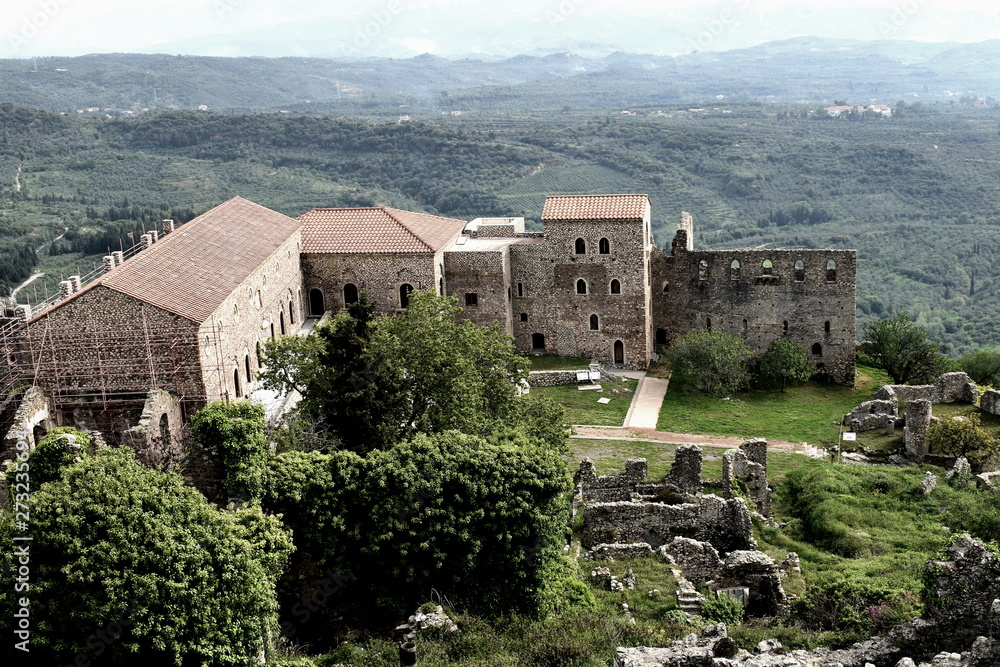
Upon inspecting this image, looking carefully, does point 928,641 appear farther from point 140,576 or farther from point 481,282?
point 481,282

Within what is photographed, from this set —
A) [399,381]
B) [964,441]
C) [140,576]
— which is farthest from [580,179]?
[140,576]

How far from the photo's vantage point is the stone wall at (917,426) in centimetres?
3941

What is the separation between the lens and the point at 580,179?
12088cm

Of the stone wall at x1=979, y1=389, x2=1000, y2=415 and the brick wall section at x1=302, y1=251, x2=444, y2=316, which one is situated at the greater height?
the brick wall section at x1=302, y1=251, x2=444, y2=316

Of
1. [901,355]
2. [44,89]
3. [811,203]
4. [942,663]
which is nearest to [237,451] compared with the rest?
[942,663]

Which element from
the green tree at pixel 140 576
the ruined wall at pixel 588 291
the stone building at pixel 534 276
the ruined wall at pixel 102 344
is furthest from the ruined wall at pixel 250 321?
the green tree at pixel 140 576

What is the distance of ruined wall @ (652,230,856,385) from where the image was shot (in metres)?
52.1

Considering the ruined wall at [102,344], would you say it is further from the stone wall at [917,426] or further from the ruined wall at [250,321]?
the stone wall at [917,426]

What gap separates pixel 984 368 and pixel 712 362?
15556 mm

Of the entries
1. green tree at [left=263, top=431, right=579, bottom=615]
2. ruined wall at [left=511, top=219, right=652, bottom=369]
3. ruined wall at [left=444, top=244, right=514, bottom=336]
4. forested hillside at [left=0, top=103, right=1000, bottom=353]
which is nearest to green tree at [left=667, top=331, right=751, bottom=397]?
ruined wall at [left=511, top=219, right=652, bottom=369]

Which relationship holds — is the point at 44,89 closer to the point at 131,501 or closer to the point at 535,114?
the point at 535,114

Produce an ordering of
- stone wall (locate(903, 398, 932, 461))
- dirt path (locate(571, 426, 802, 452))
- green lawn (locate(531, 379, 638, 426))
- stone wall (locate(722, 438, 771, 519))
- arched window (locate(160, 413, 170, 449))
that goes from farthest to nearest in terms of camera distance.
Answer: green lawn (locate(531, 379, 638, 426))
dirt path (locate(571, 426, 802, 452))
stone wall (locate(903, 398, 932, 461))
stone wall (locate(722, 438, 771, 519))
arched window (locate(160, 413, 170, 449))

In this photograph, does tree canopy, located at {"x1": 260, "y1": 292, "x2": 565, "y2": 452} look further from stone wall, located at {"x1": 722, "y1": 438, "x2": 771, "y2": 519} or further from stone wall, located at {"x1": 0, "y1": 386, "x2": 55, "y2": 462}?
stone wall, located at {"x1": 0, "y1": 386, "x2": 55, "y2": 462}

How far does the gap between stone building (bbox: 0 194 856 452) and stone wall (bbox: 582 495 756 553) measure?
51.4 ft
